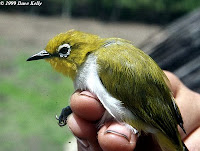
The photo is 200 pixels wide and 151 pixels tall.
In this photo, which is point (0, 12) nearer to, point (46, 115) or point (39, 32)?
point (39, 32)

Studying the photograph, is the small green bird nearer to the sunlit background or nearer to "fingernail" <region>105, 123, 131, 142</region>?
"fingernail" <region>105, 123, 131, 142</region>

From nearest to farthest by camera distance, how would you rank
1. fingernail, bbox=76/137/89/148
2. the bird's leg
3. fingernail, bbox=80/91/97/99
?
fingernail, bbox=80/91/97/99 < fingernail, bbox=76/137/89/148 < the bird's leg

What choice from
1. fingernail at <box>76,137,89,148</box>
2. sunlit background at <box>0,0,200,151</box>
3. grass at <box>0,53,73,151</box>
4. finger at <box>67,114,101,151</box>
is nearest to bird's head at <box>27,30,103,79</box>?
finger at <box>67,114,101,151</box>

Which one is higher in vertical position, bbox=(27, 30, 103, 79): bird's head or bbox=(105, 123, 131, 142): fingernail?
bbox=(27, 30, 103, 79): bird's head

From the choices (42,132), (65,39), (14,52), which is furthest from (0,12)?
(65,39)

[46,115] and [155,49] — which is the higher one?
[155,49]

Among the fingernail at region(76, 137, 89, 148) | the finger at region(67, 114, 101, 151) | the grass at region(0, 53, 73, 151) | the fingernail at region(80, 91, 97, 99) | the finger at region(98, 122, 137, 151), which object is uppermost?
the fingernail at region(80, 91, 97, 99)

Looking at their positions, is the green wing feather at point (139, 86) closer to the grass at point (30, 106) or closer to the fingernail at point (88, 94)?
the fingernail at point (88, 94)

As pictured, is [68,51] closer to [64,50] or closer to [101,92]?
[64,50]
